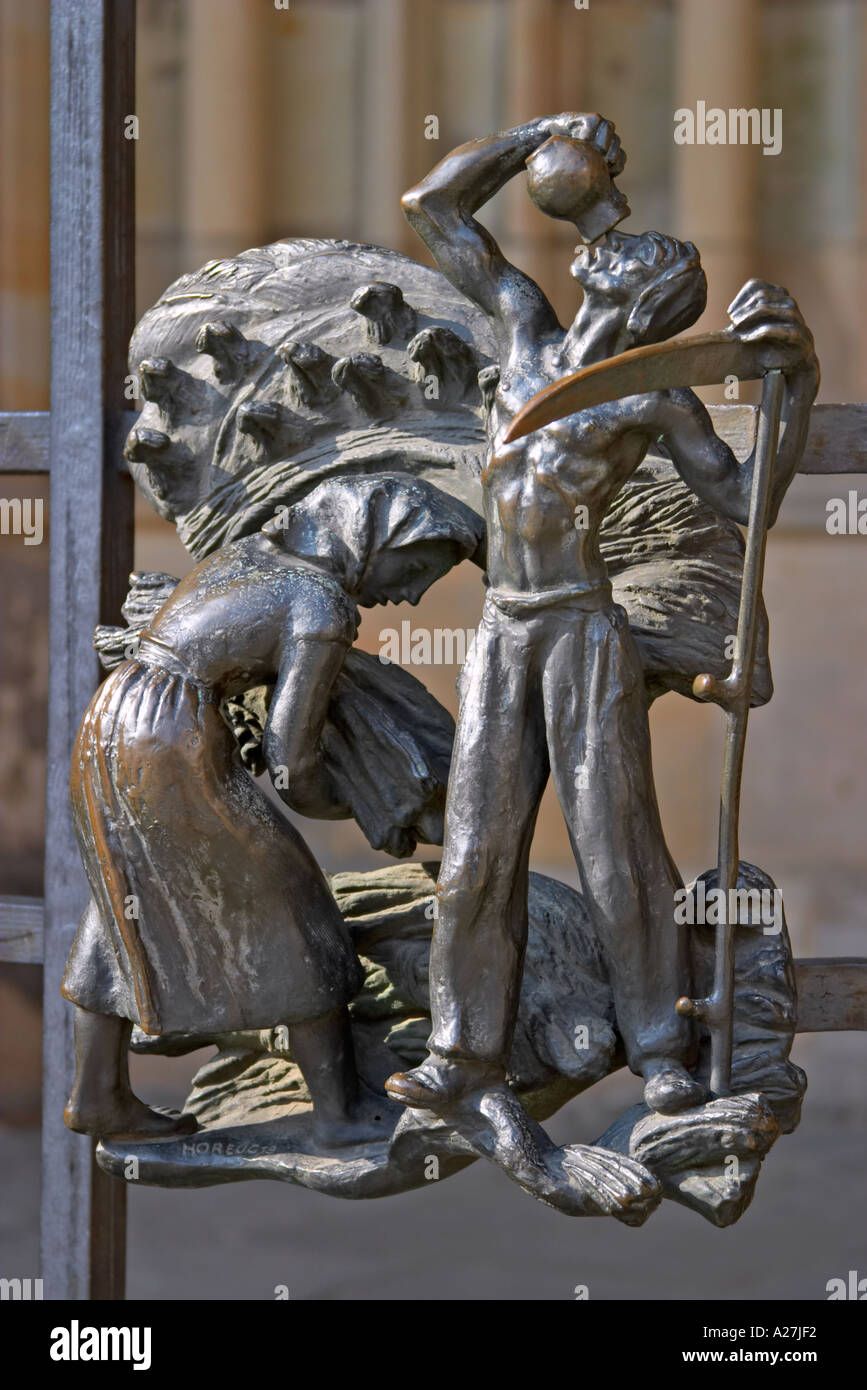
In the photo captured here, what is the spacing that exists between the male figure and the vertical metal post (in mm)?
334

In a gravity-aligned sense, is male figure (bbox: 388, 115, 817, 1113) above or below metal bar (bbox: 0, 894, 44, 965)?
above

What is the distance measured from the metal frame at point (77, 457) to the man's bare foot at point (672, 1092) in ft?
1.58

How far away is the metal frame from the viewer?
1253mm

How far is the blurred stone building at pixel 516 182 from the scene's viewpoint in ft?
7.18

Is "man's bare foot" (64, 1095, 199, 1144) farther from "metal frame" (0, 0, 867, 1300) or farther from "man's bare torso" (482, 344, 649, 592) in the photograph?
"man's bare torso" (482, 344, 649, 592)

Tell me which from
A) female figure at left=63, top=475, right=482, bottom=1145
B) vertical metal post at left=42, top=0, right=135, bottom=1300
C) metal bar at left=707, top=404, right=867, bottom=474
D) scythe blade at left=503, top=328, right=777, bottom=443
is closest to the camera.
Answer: scythe blade at left=503, top=328, right=777, bottom=443

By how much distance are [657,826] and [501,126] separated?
1.45 metres

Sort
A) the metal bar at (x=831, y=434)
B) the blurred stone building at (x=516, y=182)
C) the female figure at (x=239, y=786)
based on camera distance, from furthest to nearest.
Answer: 1. the blurred stone building at (x=516, y=182)
2. the metal bar at (x=831, y=434)
3. the female figure at (x=239, y=786)

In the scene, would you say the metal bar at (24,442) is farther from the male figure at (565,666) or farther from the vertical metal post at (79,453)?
the male figure at (565,666)

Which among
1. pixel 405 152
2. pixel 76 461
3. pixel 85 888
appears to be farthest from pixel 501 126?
pixel 85 888

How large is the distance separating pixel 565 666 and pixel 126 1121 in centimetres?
41

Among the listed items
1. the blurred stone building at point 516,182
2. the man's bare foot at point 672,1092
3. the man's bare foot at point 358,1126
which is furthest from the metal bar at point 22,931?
the blurred stone building at point 516,182

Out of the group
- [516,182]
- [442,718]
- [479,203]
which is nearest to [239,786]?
[442,718]

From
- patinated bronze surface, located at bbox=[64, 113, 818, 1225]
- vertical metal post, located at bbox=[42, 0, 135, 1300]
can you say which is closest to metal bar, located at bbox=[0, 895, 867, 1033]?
patinated bronze surface, located at bbox=[64, 113, 818, 1225]
